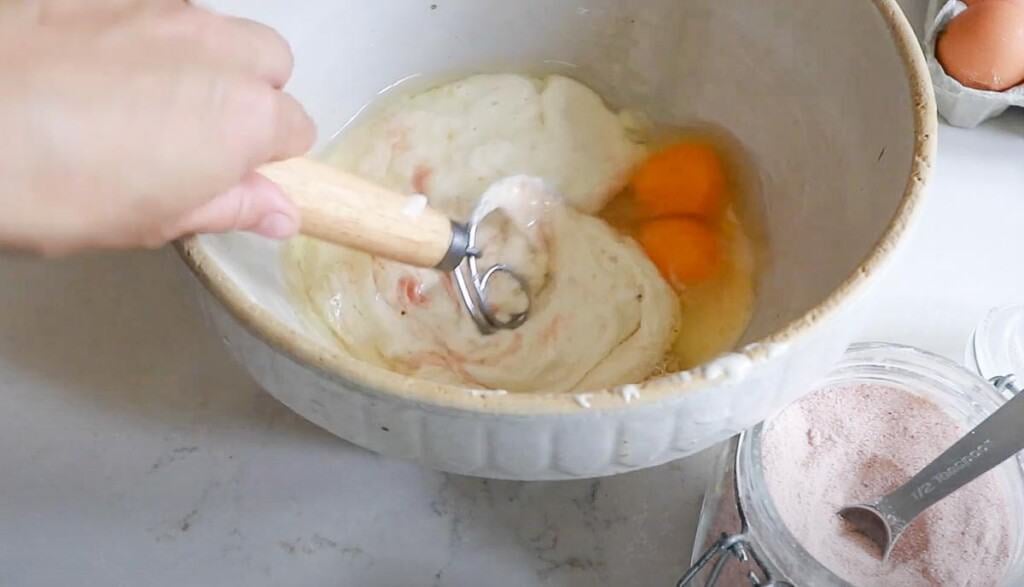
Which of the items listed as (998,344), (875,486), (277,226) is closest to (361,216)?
(277,226)

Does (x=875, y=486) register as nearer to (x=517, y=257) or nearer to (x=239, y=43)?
(x=517, y=257)

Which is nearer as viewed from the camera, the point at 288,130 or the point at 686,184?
the point at 288,130

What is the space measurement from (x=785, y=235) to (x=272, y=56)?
34 centimetres

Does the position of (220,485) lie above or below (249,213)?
below

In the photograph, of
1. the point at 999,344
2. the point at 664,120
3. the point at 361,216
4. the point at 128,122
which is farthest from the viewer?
the point at 664,120

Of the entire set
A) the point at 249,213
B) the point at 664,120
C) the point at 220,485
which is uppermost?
the point at 249,213

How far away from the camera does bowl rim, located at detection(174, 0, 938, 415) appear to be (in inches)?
15.5

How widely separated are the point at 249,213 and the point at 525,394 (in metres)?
0.14

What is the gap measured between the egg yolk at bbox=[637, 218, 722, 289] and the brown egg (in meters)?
0.22

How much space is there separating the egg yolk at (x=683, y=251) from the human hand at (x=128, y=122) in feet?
1.05

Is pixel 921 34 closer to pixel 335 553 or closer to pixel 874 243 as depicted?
pixel 874 243

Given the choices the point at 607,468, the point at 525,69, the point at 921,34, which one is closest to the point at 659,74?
the point at 525,69

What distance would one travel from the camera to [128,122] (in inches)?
13.7

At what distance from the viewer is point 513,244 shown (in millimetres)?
684
